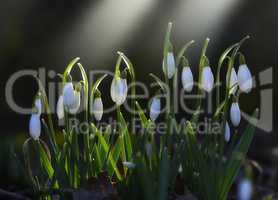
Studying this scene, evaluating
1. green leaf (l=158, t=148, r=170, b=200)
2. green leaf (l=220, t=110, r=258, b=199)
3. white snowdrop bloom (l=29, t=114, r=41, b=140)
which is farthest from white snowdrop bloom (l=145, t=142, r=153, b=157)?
white snowdrop bloom (l=29, t=114, r=41, b=140)

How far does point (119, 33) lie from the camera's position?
18.5 ft

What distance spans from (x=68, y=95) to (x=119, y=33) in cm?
338

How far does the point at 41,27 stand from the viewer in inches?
226

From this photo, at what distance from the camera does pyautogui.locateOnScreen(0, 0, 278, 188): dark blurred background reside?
5574 millimetres

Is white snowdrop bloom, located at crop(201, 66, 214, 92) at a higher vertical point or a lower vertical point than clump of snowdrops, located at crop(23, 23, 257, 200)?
higher

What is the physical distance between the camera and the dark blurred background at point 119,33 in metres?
5.57

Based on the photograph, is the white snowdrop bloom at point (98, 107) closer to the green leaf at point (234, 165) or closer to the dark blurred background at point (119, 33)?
the green leaf at point (234, 165)

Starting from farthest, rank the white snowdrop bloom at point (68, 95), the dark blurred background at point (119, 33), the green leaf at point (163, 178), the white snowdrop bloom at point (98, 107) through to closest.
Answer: the dark blurred background at point (119, 33) → the white snowdrop bloom at point (98, 107) → the white snowdrop bloom at point (68, 95) → the green leaf at point (163, 178)

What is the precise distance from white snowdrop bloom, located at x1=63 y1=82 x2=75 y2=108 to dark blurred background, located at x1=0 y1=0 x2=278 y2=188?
3.18m

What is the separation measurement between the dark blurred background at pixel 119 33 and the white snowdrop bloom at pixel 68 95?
3.18 metres

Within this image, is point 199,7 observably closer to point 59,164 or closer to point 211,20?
point 211,20

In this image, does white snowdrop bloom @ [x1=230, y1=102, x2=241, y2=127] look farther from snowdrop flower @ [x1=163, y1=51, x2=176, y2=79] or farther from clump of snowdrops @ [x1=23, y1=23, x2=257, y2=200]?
snowdrop flower @ [x1=163, y1=51, x2=176, y2=79]

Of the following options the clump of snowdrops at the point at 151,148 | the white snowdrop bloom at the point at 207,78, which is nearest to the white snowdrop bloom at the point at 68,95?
the clump of snowdrops at the point at 151,148

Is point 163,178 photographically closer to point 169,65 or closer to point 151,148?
point 151,148
